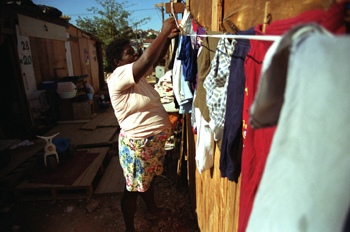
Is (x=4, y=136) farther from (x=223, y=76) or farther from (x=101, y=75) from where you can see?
(x=101, y=75)

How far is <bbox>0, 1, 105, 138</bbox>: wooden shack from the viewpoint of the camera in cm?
575

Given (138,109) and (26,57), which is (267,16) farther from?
(26,57)

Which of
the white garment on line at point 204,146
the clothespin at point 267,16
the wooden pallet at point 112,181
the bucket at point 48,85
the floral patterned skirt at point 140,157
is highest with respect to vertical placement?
the clothespin at point 267,16

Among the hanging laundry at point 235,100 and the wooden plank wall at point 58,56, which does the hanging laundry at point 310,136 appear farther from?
the wooden plank wall at point 58,56

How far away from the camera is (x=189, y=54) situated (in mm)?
2057

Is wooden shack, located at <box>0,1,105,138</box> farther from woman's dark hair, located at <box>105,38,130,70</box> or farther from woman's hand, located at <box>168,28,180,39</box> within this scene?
woman's hand, located at <box>168,28,180,39</box>

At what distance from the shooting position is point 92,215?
3418 mm

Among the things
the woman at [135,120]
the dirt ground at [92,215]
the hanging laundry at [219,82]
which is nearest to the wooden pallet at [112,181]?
the dirt ground at [92,215]

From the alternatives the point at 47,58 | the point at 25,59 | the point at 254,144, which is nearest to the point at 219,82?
the point at 254,144

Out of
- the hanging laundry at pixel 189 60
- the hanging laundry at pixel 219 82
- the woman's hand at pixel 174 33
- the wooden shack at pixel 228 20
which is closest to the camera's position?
the wooden shack at pixel 228 20

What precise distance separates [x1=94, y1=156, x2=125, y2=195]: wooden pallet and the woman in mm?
1315

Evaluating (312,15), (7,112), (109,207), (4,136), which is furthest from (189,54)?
(7,112)

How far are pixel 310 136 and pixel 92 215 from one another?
3721 millimetres

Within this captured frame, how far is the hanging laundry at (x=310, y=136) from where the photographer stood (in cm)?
38
